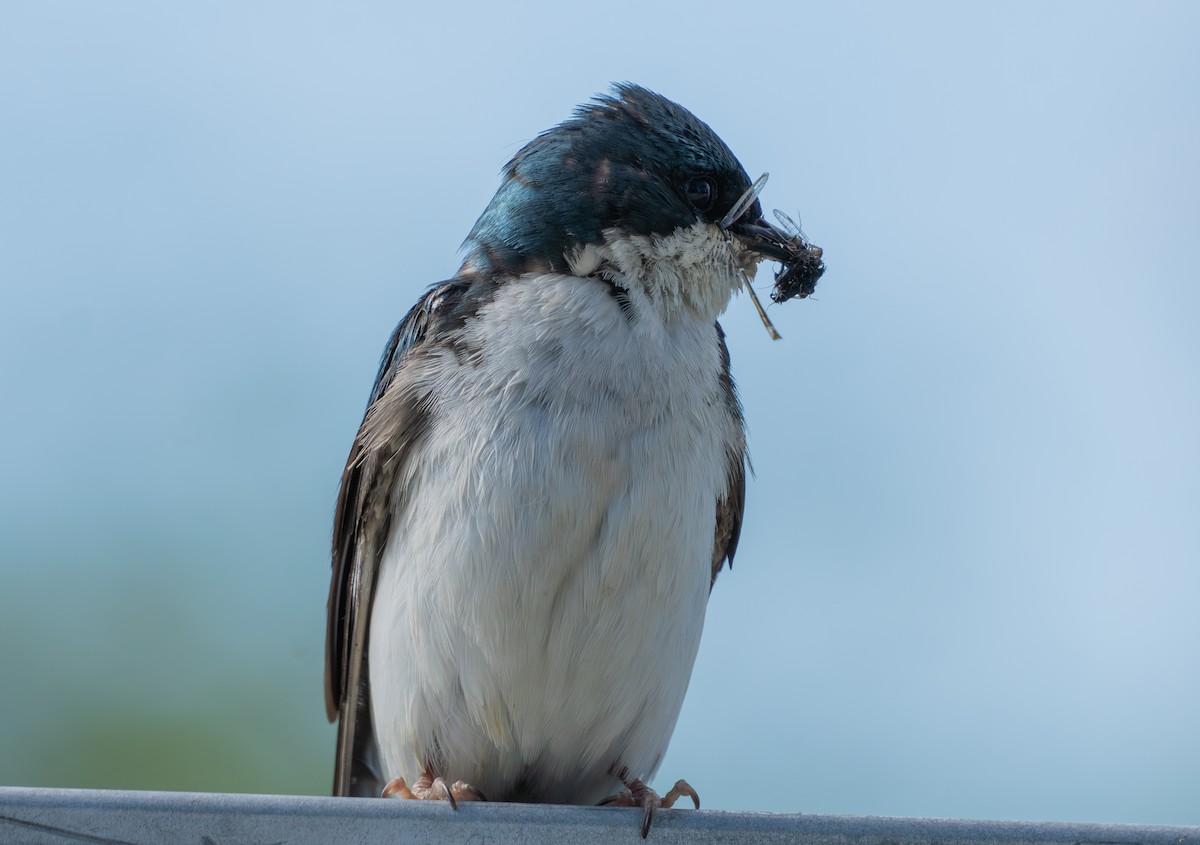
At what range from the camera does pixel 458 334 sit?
11.6 ft

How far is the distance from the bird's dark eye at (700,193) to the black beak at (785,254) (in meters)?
0.10

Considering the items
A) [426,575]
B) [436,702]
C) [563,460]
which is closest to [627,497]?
[563,460]

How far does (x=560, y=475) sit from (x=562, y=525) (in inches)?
5.0

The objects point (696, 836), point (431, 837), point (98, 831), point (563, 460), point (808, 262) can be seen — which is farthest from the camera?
point (808, 262)

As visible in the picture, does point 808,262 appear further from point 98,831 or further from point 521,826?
point 98,831

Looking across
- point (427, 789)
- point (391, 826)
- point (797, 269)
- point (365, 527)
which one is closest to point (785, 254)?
point (797, 269)

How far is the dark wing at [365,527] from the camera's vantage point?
11.8ft

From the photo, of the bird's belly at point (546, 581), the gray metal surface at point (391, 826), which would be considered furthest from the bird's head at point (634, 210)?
the gray metal surface at point (391, 826)

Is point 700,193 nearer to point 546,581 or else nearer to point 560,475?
point 560,475

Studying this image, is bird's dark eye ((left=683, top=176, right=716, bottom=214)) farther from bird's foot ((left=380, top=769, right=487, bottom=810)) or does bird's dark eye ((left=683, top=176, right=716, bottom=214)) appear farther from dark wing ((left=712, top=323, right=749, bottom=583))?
bird's foot ((left=380, top=769, right=487, bottom=810))

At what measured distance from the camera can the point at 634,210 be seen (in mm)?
3660

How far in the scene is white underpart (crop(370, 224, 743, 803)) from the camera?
130 inches

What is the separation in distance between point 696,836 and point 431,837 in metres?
0.51

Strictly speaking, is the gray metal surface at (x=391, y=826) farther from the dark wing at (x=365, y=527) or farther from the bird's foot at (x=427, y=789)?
the dark wing at (x=365, y=527)
